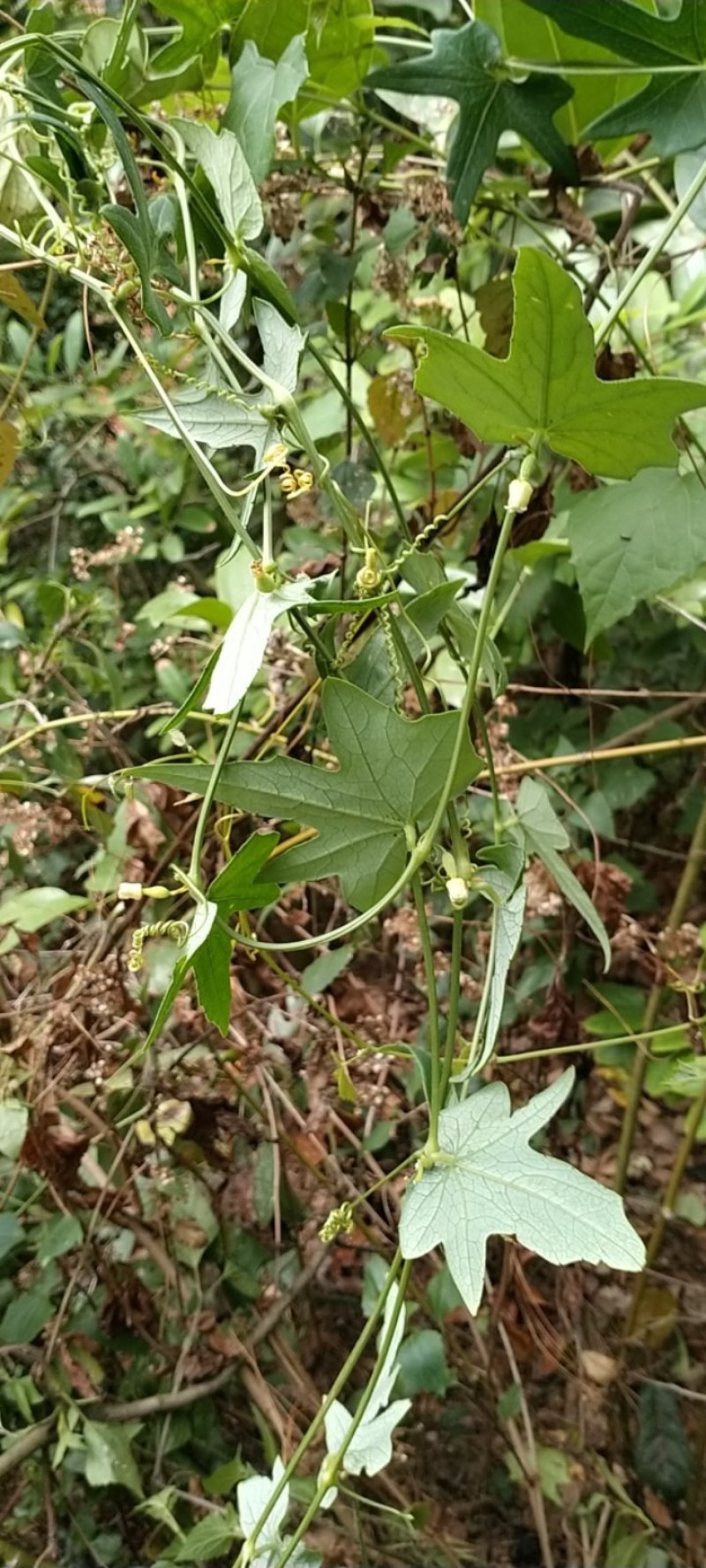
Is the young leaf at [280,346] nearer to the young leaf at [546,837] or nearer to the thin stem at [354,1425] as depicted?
the young leaf at [546,837]

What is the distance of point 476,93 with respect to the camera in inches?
20.5

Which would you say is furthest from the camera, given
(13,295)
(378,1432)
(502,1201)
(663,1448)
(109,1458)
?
(663,1448)

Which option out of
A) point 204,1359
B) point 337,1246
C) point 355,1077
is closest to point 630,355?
Result: point 355,1077

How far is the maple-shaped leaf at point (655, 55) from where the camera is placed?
45cm

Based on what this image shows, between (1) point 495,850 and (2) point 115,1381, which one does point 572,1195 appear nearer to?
(1) point 495,850

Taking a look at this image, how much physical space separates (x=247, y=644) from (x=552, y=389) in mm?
147

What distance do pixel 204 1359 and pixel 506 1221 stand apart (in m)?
0.64

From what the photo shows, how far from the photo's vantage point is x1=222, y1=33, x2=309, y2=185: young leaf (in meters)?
0.46

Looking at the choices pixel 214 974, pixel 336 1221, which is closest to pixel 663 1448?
pixel 336 1221

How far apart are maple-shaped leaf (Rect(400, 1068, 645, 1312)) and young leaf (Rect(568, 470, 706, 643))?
0.90ft

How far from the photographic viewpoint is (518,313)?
0.34m

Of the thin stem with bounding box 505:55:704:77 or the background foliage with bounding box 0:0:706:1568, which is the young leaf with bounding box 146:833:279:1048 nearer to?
the background foliage with bounding box 0:0:706:1568

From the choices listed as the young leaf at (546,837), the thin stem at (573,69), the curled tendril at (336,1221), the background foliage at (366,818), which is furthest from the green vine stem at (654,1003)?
the thin stem at (573,69)

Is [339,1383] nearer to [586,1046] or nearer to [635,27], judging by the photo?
[586,1046]
